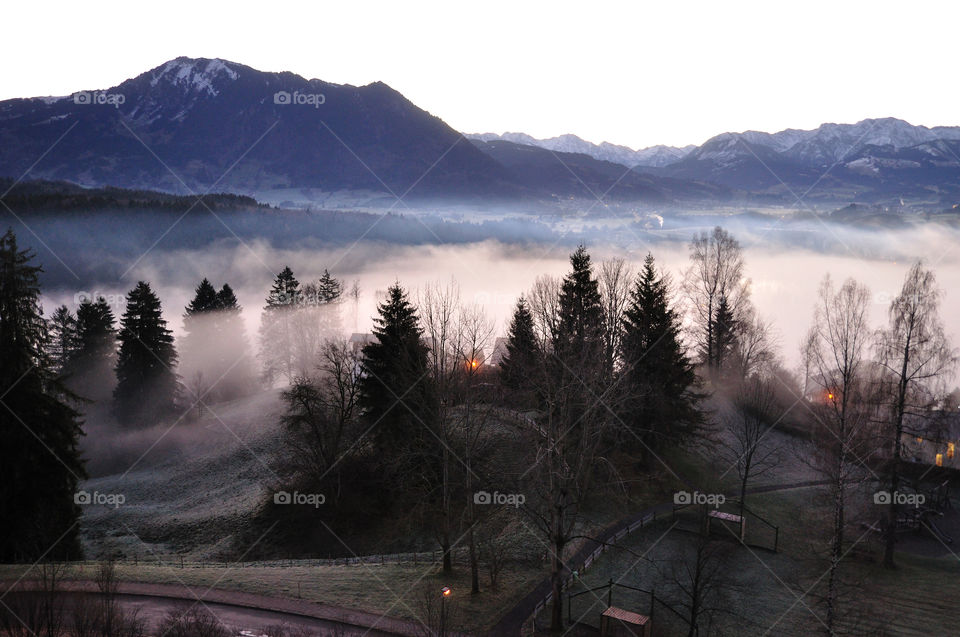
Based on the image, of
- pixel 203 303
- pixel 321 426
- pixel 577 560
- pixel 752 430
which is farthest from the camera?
pixel 203 303

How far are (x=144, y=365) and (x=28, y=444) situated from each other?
36.8m

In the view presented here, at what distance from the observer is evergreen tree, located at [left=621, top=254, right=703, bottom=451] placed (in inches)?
1457

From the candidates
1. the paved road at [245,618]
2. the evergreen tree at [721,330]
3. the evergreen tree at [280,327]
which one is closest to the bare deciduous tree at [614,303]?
the evergreen tree at [721,330]

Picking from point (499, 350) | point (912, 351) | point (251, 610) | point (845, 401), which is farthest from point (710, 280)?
point (251, 610)

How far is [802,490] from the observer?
36.7 m

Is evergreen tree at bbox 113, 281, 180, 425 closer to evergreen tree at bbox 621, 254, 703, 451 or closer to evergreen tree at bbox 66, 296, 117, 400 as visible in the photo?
evergreen tree at bbox 66, 296, 117, 400

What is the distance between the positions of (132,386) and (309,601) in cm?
4837

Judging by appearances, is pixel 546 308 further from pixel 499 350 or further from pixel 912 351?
pixel 499 350

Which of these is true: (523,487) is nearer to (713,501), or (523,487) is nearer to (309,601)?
(713,501)

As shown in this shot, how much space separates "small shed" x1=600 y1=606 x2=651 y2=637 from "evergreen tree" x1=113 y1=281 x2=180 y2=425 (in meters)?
55.7

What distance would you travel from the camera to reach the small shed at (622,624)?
20734 mm

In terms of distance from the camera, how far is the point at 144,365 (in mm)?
60906

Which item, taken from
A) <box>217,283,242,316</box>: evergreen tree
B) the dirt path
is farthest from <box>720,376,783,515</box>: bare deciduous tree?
<box>217,283,242,316</box>: evergreen tree

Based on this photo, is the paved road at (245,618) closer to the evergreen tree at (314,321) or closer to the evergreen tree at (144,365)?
the evergreen tree at (144,365)
